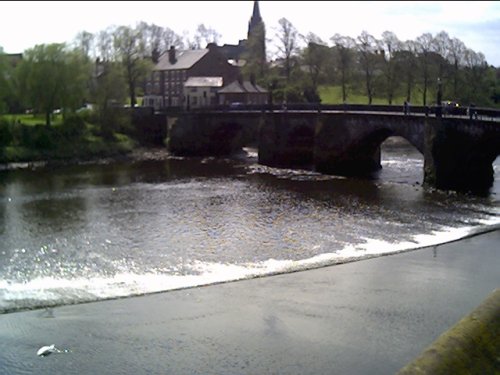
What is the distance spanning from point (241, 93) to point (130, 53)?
15.1 meters

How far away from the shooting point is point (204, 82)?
8719 cm

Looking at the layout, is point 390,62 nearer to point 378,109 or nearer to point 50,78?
point 378,109

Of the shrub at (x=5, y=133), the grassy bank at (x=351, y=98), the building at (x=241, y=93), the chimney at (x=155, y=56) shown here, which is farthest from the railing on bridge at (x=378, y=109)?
the chimney at (x=155, y=56)

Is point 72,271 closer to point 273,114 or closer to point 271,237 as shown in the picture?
point 271,237

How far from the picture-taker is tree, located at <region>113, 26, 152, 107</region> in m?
72.7

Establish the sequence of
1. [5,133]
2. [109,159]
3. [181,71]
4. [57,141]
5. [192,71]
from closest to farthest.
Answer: [5,133], [109,159], [57,141], [192,71], [181,71]

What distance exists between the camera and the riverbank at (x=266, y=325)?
1362 centimetres

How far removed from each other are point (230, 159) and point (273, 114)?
21.9 ft

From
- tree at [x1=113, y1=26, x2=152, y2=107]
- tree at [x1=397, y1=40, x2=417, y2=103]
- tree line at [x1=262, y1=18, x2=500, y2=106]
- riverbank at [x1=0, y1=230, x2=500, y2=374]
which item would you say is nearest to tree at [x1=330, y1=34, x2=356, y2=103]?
tree line at [x1=262, y1=18, x2=500, y2=106]

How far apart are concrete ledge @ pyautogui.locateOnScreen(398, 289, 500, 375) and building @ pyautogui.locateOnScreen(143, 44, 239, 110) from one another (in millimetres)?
82926

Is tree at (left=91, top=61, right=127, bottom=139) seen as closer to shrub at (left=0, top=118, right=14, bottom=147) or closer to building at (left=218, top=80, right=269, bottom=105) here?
shrub at (left=0, top=118, right=14, bottom=147)

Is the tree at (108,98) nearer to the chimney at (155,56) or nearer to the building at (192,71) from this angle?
the building at (192,71)

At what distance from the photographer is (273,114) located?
55.2m

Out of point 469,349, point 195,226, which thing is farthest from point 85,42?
point 469,349
